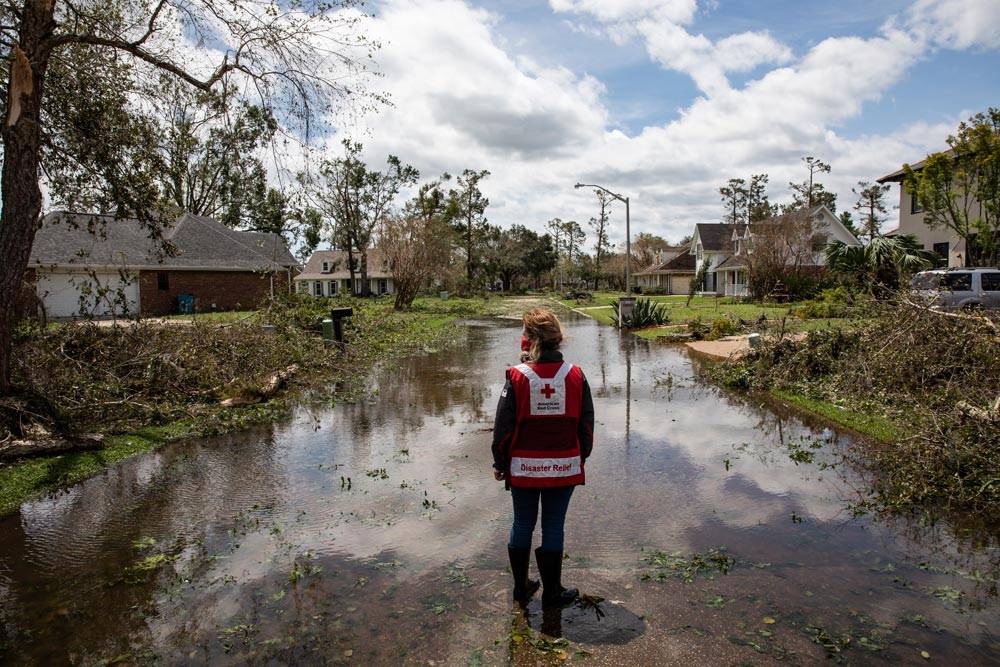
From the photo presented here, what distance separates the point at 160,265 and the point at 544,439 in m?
34.6

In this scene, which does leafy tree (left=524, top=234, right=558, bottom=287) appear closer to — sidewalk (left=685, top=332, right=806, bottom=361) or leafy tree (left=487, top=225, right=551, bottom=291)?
leafy tree (left=487, top=225, right=551, bottom=291)

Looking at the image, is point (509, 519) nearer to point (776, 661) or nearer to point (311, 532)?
point (311, 532)

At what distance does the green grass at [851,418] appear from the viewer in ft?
25.2

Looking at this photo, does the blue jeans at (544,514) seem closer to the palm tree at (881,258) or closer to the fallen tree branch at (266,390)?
the fallen tree branch at (266,390)

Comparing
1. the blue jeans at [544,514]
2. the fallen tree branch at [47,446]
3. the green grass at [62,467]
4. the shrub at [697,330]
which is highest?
the shrub at [697,330]

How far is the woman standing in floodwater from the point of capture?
3930mm

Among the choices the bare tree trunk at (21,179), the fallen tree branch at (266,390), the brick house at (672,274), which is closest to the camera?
the bare tree trunk at (21,179)

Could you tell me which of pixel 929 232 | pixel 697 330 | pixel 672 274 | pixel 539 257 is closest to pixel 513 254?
pixel 539 257

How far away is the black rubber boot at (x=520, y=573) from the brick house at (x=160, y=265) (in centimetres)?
2659

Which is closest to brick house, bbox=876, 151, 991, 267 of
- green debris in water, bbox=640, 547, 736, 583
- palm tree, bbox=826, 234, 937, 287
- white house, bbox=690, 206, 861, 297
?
palm tree, bbox=826, 234, 937, 287

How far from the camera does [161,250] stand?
30562 mm

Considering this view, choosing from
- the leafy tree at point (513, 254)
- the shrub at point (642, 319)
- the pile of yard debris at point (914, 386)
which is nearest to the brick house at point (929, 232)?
the shrub at point (642, 319)

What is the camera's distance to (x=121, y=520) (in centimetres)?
577

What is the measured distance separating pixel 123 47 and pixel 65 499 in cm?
663
